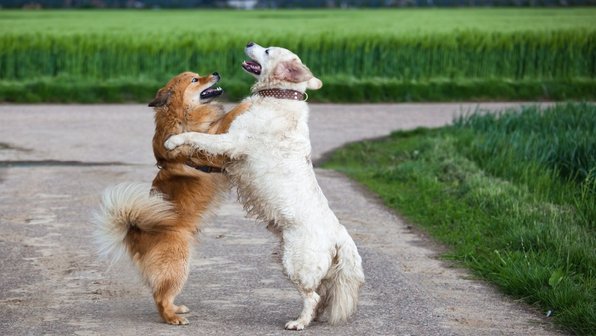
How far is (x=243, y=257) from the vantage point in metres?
9.01

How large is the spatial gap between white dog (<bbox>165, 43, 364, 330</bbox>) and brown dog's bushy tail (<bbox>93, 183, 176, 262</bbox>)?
15.0 inches

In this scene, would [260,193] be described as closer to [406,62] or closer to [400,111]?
[400,111]

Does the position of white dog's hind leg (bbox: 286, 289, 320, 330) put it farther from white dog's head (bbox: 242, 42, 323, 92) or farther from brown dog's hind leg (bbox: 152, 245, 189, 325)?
white dog's head (bbox: 242, 42, 323, 92)

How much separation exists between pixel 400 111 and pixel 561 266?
13519 millimetres

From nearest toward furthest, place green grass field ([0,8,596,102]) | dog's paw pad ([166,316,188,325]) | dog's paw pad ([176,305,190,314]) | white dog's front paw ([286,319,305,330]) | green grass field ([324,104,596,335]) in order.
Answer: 1. white dog's front paw ([286,319,305,330])
2. dog's paw pad ([166,316,188,325])
3. dog's paw pad ([176,305,190,314])
4. green grass field ([324,104,596,335])
5. green grass field ([0,8,596,102])

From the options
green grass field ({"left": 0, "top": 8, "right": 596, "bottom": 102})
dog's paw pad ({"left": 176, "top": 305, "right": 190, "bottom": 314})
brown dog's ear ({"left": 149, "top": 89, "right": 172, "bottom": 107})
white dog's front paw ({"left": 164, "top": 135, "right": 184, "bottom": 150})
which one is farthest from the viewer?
green grass field ({"left": 0, "top": 8, "right": 596, "bottom": 102})

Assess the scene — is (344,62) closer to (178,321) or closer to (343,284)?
(343,284)

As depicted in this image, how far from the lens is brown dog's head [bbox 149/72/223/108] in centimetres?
736

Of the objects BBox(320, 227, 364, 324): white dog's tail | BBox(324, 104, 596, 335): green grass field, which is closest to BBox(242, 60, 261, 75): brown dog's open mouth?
BBox(320, 227, 364, 324): white dog's tail

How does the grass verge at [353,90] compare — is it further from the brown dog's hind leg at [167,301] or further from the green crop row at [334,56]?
the brown dog's hind leg at [167,301]

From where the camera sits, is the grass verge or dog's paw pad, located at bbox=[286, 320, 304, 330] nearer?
dog's paw pad, located at bbox=[286, 320, 304, 330]

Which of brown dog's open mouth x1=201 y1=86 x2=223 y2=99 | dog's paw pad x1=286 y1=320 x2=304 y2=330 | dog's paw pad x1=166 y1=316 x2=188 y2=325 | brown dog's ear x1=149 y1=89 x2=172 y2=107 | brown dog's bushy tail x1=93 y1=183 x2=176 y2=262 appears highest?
brown dog's open mouth x1=201 y1=86 x2=223 y2=99

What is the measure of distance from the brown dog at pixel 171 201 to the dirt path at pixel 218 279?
31 centimetres

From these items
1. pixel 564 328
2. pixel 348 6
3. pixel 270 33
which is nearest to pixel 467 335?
pixel 564 328
